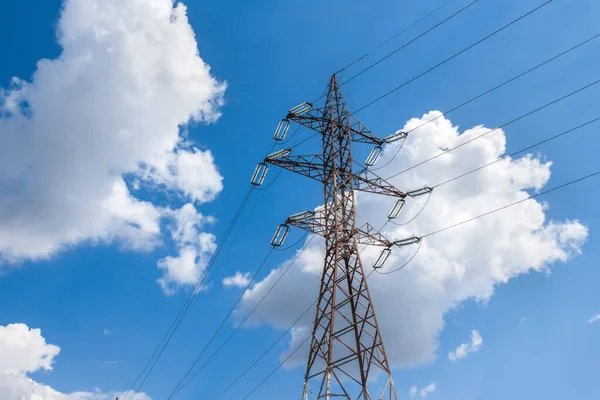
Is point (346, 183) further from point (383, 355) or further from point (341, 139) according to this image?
point (383, 355)

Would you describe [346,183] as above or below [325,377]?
above

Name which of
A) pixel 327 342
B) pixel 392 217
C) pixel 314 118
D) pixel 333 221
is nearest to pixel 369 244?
pixel 333 221

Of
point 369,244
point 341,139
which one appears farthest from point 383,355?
point 341,139

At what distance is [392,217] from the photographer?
33.2 meters

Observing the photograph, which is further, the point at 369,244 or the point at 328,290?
the point at 369,244

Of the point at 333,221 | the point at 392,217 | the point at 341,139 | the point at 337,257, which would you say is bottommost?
the point at 337,257

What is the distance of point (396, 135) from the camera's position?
116 feet

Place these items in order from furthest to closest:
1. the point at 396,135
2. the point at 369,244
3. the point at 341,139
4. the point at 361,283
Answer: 1. the point at 396,135
2. the point at 341,139
3. the point at 369,244
4. the point at 361,283

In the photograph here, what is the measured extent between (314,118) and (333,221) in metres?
8.38

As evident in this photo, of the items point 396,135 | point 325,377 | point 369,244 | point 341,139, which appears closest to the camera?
point 325,377

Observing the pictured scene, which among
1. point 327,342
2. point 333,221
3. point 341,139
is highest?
point 341,139

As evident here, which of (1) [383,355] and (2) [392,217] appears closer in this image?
(1) [383,355]

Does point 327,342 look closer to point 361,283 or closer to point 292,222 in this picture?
point 361,283

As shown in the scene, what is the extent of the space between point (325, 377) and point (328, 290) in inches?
192
